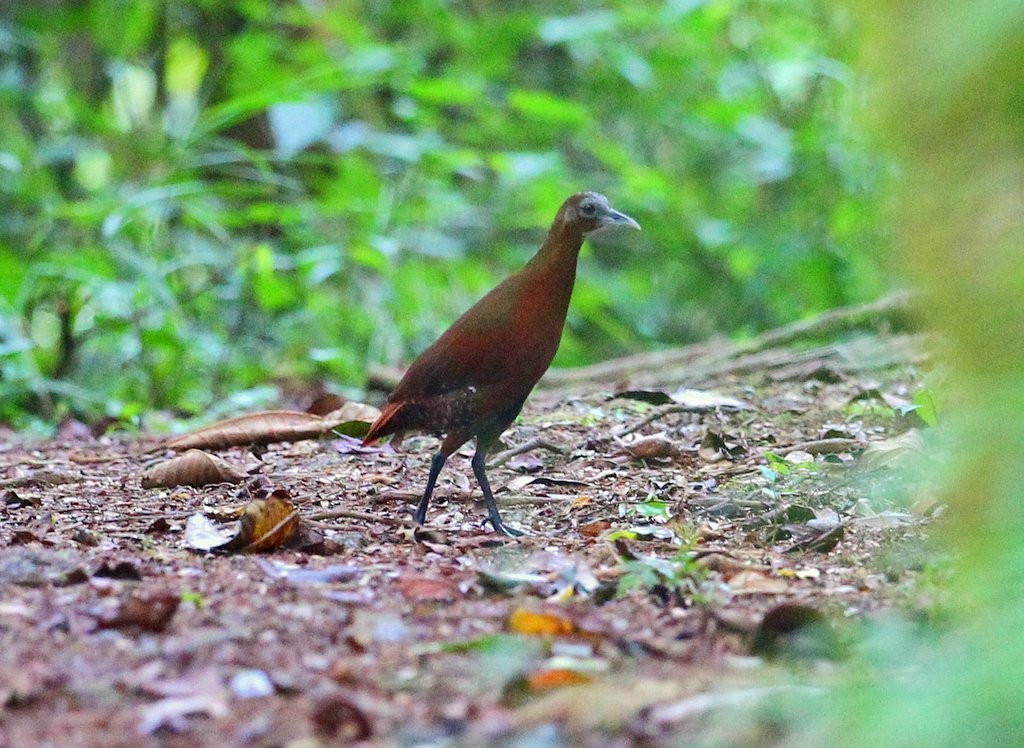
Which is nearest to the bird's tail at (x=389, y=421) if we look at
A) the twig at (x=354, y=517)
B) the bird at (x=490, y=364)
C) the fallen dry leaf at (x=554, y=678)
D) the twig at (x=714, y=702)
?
the bird at (x=490, y=364)

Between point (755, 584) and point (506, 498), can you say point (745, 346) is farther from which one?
point (755, 584)

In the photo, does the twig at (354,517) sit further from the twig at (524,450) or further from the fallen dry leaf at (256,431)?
the fallen dry leaf at (256,431)

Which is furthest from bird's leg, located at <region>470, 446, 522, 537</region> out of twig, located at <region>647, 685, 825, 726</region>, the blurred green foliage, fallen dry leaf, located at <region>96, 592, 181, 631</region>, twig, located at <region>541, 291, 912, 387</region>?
the blurred green foliage

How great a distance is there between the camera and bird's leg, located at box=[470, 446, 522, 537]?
10.4ft

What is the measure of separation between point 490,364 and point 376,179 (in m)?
4.85

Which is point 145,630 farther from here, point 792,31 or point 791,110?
point 791,110

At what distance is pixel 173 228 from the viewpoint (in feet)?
28.1

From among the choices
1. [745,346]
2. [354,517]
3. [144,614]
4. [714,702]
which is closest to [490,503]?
[354,517]

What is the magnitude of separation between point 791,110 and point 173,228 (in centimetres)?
471

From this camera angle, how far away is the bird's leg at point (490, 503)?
10.4 ft

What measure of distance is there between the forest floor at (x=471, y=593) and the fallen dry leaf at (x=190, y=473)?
0.25 ft

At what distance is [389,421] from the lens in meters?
3.49

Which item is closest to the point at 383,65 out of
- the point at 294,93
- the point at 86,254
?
the point at 294,93

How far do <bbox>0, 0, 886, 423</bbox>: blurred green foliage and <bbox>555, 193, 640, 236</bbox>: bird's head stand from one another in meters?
2.61
